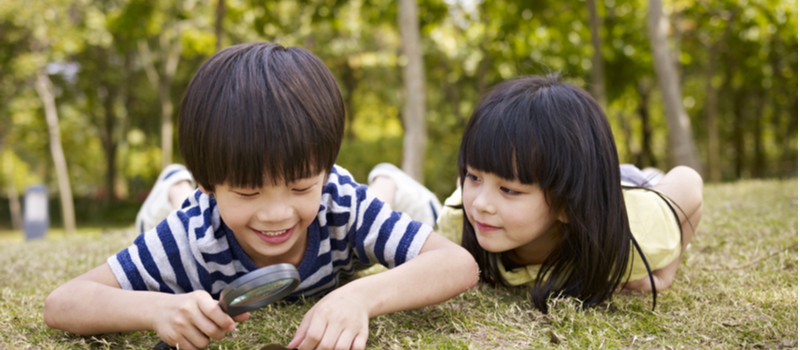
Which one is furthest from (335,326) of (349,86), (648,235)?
(349,86)

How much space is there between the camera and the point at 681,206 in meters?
2.60

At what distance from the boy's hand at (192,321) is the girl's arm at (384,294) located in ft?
0.70

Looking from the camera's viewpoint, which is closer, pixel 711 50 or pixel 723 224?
pixel 723 224

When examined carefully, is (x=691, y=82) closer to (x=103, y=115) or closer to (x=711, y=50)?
(x=711, y=50)

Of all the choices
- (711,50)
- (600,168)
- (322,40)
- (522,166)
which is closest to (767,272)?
(600,168)

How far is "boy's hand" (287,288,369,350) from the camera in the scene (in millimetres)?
1580

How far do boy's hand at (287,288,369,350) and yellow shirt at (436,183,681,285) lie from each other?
1.03 meters

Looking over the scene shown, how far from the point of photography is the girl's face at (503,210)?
83.3 inches

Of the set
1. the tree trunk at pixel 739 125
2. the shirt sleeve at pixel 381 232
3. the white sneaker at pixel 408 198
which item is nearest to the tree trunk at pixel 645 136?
the tree trunk at pixel 739 125

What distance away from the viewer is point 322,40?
739 inches

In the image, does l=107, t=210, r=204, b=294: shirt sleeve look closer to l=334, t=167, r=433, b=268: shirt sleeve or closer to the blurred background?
l=334, t=167, r=433, b=268: shirt sleeve

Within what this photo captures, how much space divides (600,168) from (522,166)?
32 centimetres

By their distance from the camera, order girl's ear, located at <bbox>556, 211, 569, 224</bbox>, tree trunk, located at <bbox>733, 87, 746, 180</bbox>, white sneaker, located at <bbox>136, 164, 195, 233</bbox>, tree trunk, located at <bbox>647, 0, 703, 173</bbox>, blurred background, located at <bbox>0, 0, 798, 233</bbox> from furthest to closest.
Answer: tree trunk, located at <bbox>733, 87, 746, 180</bbox> < blurred background, located at <bbox>0, 0, 798, 233</bbox> < tree trunk, located at <bbox>647, 0, 703, 173</bbox> < white sneaker, located at <bbox>136, 164, 195, 233</bbox> < girl's ear, located at <bbox>556, 211, 569, 224</bbox>

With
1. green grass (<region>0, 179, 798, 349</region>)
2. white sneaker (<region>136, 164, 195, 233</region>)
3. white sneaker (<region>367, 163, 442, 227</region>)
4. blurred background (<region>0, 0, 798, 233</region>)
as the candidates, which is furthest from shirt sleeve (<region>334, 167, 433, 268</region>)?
blurred background (<region>0, 0, 798, 233</region>)
